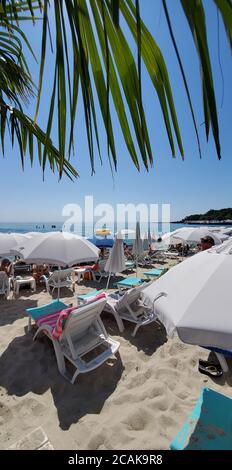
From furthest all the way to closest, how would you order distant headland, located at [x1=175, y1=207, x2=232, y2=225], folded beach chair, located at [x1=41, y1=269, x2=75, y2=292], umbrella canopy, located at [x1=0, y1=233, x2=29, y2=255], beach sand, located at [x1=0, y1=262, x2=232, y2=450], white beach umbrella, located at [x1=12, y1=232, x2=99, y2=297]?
1. distant headland, located at [x1=175, y1=207, x2=232, y2=225]
2. umbrella canopy, located at [x1=0, y1=233, x2=29, y2=255]
3. folded beach chair, located at [x1=41, y1=269, x2=75, y2=292]
4. white beach umbrella, located at [x1=12, y1=232, x2=99, y2=297]
5. beach sand, located at [x1=0, y1=262, x2=232, y2=450]

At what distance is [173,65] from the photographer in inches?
38.8

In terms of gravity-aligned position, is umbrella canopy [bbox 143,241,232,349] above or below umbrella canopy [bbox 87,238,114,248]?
above

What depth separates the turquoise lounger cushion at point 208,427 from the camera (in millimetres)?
1795

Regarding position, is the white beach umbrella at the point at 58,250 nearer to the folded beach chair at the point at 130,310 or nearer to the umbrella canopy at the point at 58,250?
the umbrella canopy at the point at 58,250

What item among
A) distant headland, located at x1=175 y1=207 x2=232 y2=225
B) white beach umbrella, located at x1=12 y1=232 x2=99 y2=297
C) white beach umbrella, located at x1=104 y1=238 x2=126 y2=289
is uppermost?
distant headland, located at x1=175 y1=207 x2=232 y2=225

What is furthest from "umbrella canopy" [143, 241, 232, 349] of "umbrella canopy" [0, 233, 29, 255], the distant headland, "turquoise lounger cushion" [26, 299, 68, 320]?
the distant headland

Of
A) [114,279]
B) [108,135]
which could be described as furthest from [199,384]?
[114,279]

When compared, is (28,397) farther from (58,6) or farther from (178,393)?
(58,6)

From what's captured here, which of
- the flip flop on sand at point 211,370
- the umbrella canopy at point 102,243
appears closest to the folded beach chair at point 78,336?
the flip flop on sand at point 211,370

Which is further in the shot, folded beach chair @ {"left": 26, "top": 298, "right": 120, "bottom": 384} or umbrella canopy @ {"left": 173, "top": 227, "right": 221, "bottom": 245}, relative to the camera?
umbrella canopy @ {"left": 173, "top": 227, "right": 221, "bottom": 245}

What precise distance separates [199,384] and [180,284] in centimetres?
191

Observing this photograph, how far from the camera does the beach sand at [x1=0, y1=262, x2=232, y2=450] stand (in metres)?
2.25

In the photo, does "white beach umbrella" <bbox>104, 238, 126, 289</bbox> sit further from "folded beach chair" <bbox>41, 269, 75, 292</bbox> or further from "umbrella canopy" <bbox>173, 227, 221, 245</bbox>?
"umbrella canopy" <bbox>173, 227, 221, 245</bbox>

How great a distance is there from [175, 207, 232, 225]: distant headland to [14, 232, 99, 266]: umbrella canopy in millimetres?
84978
